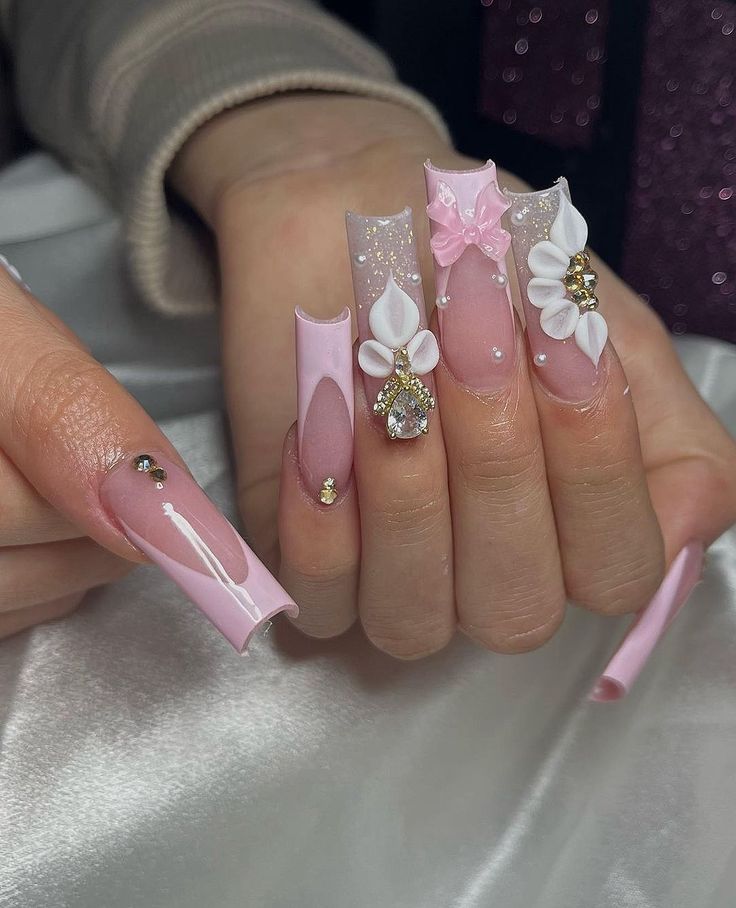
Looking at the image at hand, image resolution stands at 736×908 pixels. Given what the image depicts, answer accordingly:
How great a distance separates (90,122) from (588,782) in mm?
740

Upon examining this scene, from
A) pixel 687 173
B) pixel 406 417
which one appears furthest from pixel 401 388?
pixel 687 173

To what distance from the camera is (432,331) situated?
1.80 ft

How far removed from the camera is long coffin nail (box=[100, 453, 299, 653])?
47cm

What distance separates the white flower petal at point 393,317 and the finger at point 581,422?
0.07m

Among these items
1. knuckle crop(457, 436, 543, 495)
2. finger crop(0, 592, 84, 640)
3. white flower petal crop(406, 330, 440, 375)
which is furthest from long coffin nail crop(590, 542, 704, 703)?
finger crop(0, 592, 84, 640)

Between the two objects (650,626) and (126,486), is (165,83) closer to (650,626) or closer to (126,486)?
(126,486)

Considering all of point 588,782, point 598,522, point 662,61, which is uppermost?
point 662,61

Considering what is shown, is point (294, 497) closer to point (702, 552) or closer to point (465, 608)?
point (465, 608)

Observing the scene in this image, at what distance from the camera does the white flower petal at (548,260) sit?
52 cm

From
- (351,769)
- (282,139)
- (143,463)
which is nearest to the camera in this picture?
(143,463)

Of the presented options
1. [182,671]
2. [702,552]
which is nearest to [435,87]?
[702,552]

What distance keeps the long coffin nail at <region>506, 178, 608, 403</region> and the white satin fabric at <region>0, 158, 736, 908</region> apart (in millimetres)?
241

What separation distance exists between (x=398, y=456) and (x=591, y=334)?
0.13 metres

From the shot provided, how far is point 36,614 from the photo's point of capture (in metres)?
0.63
